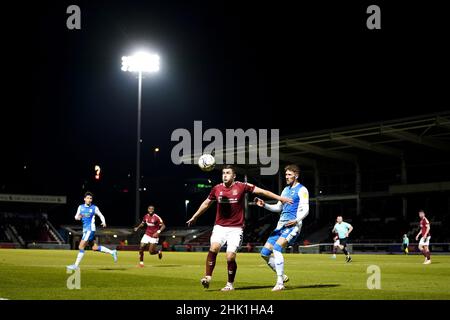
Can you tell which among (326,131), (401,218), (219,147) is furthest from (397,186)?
(219,147)

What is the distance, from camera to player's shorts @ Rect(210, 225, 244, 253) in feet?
41.7

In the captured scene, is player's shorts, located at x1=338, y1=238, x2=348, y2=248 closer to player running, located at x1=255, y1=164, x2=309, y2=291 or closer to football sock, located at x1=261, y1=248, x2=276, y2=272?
football sock, located at x1=261, y1=248, x2=276, y2=272

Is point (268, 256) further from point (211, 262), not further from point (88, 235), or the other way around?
point (88, 235)


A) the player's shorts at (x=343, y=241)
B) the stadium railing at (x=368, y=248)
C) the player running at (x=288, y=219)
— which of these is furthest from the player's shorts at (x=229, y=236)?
the stadium railing at (x=368, y=248)

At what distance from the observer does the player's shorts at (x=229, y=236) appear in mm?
12711

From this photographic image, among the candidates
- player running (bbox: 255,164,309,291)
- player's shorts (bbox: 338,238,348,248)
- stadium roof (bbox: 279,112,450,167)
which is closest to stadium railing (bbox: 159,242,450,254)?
stadium roof (bbox: 279,112,450,167)

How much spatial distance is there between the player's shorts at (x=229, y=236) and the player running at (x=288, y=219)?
81 cm

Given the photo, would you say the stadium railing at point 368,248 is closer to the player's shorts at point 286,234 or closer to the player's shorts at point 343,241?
the player's shorts at point 343,241

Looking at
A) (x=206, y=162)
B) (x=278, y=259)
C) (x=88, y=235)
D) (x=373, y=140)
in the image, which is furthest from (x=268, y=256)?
(x=373, y=140)

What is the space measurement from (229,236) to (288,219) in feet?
4.92

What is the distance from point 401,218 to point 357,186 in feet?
25.8

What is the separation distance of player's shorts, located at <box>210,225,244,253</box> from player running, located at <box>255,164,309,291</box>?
811mm

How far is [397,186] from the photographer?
59.5 metres

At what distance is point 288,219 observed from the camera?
13.6 metres
